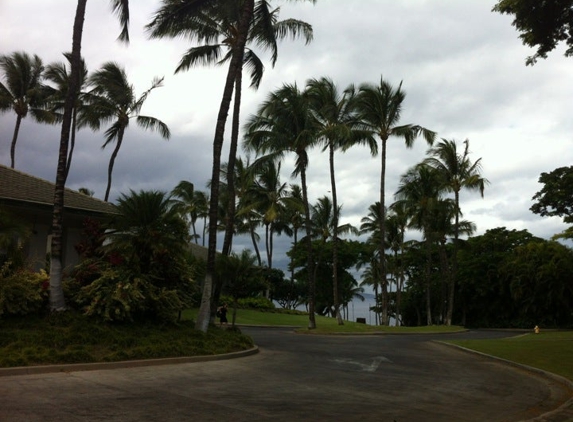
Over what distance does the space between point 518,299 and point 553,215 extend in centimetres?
2289

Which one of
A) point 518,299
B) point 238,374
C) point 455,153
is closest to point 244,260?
point 238,374

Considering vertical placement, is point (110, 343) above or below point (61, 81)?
below

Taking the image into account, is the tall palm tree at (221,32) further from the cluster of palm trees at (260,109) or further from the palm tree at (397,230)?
the palm tree at (397,230)

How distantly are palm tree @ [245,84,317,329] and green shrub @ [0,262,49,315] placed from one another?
16.3m

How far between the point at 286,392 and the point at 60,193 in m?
8.78

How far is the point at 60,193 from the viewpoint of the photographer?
14.1 meters

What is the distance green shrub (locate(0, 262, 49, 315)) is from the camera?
41.9ft

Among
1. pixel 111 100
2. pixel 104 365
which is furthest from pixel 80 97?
pixel 104 365

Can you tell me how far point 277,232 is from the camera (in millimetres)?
58156

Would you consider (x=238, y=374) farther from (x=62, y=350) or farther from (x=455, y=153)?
(x=455, y=153)

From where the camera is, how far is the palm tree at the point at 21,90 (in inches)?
1300

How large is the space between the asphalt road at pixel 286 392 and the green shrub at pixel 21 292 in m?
3.87

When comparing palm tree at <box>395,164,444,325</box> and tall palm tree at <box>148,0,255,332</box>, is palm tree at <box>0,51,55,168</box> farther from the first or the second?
palm tree at <box>395,164,444,325</box>

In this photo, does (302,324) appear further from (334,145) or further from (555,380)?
(555,380)
